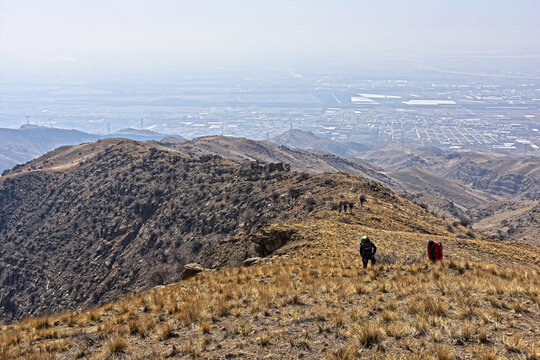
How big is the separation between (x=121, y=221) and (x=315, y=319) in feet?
108

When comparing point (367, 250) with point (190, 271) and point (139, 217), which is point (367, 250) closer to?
point (190, 271)

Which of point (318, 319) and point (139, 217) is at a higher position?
point (318, 319)

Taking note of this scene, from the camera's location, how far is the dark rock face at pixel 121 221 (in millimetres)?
27406

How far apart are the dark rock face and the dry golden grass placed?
7.46 m

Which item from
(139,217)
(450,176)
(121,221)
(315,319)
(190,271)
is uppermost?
(315,319)

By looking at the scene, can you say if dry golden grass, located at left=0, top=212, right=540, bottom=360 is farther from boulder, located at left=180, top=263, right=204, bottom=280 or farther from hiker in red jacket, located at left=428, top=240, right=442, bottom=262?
boulder, located at left=180, top=263, right=204, bottom=280

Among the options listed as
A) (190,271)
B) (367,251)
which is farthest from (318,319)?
(190,271)

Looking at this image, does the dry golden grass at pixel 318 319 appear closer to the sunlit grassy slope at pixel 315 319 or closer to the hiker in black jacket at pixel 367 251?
the sunlit grassy slope at pixel 315 319

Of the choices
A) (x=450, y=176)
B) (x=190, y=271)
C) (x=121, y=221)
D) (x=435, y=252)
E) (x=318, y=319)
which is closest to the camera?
(x=318, y=319)

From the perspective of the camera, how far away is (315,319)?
7504mm

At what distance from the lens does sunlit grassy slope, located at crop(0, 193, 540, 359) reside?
20.4 feet

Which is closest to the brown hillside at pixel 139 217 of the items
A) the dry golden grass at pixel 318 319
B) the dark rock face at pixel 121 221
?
the dark rock face at pixel 121 221

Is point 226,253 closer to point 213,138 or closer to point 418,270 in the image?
point 418,270

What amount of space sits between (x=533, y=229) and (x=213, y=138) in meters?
68.8
